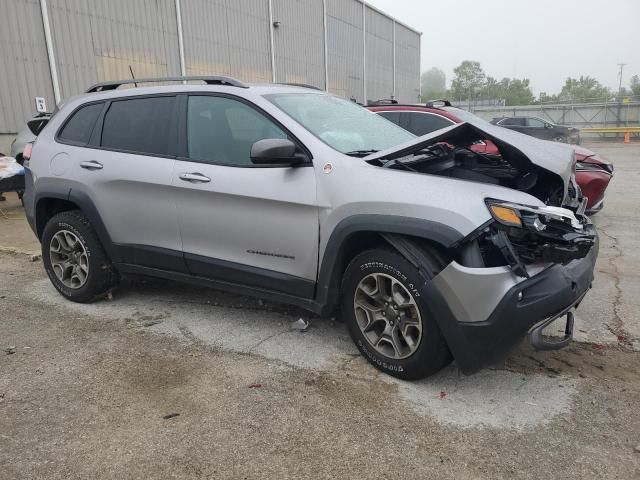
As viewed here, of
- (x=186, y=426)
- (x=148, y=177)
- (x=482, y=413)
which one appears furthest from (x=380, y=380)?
(x=148, y=177)

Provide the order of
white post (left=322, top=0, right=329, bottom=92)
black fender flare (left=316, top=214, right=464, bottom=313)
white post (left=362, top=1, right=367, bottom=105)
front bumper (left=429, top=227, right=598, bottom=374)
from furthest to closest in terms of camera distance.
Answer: white post (left=362, top=1, right=367, bottom=105) < white post (left=322, top=0, right=329, bottom=92) < black fender flare (left=316, top=214, right=464, bottom=313) < front bumper (left=429, top=227, right=598, bottom=374)

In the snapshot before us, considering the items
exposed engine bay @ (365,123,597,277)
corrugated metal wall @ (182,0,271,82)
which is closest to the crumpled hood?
exposed engine bay @ (365,123,597,277)

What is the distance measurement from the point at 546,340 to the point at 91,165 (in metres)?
3.59

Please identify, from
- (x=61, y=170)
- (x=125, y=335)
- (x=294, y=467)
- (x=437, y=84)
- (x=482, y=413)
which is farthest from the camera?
(x=437, y=84)

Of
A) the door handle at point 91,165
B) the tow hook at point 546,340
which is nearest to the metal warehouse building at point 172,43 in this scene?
the door handle at point 91,165

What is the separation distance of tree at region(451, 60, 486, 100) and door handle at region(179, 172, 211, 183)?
102 metres

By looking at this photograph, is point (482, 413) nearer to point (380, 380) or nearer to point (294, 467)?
point (380, 380)

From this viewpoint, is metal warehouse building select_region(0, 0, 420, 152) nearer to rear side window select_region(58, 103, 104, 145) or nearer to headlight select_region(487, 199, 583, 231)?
rear side window select_region(58, 103, 104, 145)

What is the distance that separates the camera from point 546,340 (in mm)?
2912

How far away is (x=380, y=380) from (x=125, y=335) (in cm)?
199

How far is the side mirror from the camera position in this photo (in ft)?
10.4

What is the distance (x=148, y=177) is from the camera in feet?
13.0

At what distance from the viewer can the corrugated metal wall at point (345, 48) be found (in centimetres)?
2464

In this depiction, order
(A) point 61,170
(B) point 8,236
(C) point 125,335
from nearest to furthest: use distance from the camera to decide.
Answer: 1. (C) point 125,335
2. (A) point 61,170
3. (B) point 8,236
